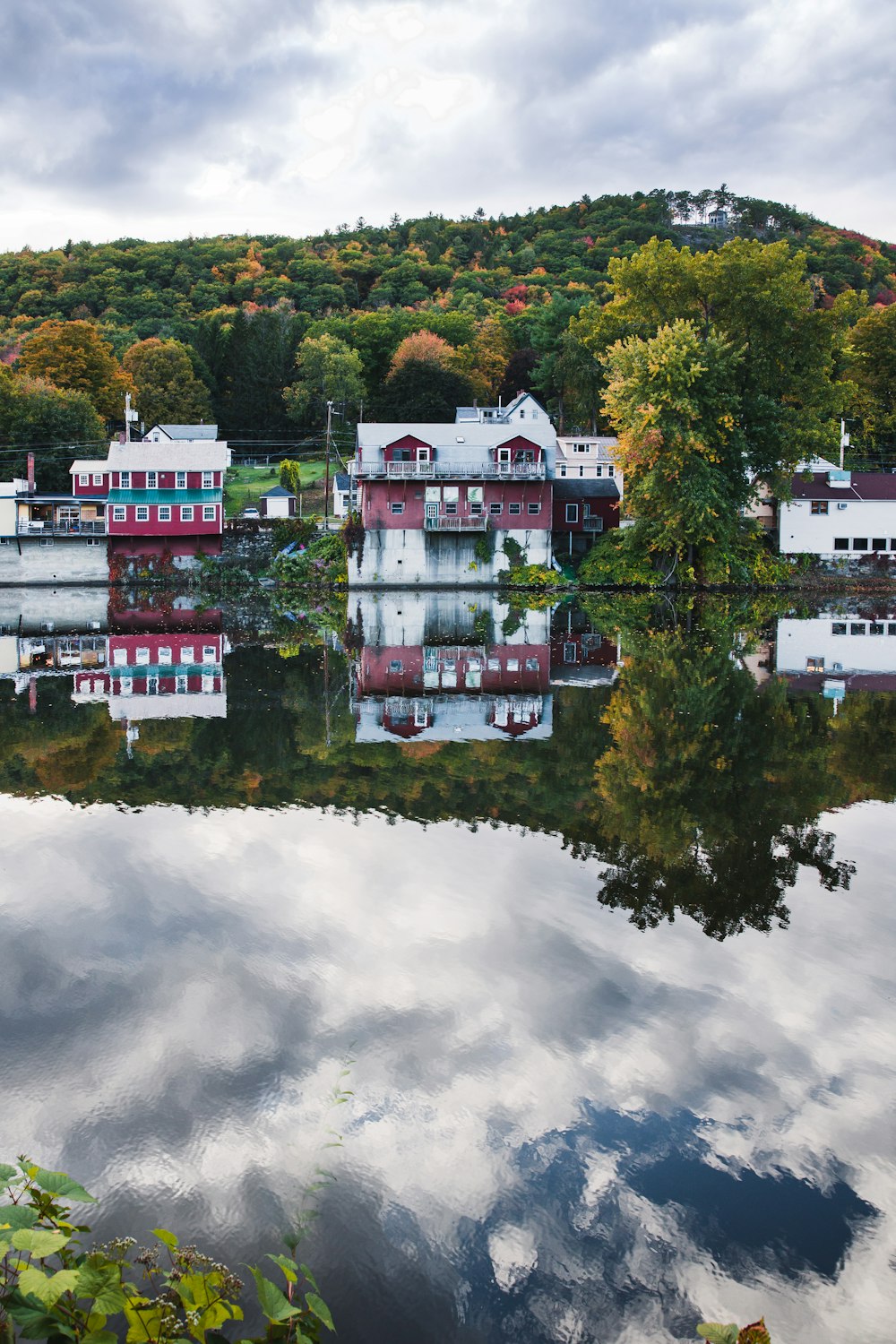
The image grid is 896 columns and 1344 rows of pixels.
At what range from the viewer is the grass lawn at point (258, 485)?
217 ft

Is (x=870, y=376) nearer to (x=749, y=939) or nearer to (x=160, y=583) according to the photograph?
(x=160, y=583)

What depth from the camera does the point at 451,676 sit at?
1050 inches

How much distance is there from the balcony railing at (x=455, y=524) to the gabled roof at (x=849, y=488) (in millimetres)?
17745

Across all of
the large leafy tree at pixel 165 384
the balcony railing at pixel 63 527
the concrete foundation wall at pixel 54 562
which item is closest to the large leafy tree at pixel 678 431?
the balcony railing at pixel 63 527

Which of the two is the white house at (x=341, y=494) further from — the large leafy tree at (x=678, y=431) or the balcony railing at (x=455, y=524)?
the large leafy tree at (x=678, y=431)

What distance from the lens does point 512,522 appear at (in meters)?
54.8

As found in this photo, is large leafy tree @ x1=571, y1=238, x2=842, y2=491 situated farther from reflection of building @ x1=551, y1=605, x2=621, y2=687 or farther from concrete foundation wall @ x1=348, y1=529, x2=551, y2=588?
reflection of building @ x1=551, y1=605, x2=621, y2=687

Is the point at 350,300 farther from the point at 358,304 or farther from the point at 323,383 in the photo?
the point at 323,383

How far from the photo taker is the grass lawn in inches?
2598

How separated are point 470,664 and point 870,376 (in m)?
57.4

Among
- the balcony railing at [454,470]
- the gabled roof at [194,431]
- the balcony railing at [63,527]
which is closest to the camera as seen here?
the balcony railing at [454,470]

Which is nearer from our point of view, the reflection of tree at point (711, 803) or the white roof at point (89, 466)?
the reflection of tree at point (711, 803)

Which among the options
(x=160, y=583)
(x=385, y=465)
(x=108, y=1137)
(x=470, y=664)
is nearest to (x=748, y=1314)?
(x=108, y=1137)

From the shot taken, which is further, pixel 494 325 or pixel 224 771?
pixel 494 325
